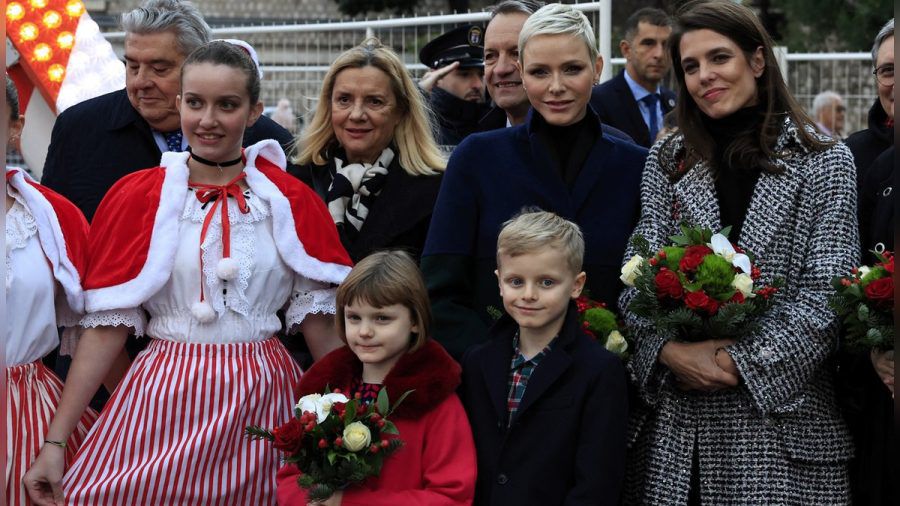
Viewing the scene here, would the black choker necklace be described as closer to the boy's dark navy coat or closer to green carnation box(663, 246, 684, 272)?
the boy's dark navy coat

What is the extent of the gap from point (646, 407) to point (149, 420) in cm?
151

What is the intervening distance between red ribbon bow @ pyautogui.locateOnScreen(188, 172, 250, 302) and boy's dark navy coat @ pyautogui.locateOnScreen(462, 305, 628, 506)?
964 mm

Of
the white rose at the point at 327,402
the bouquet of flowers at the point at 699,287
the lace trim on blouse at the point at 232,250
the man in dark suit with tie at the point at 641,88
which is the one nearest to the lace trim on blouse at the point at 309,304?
the lace trim on blouse at the point at 232,250

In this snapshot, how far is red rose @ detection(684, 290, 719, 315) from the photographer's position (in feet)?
10.1

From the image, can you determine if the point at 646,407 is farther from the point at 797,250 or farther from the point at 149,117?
the point at 149,117

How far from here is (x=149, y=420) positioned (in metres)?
3.51

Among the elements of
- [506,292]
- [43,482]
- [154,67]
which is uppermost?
[154,67]

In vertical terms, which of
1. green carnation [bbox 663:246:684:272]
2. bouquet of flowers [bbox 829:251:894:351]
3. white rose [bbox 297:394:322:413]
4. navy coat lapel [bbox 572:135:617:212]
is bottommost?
white rose [bbox 297:394:322:413]

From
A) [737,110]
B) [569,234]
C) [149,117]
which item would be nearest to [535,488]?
[569,234]

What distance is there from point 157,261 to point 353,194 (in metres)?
0.97

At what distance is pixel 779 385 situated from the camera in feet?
10.6

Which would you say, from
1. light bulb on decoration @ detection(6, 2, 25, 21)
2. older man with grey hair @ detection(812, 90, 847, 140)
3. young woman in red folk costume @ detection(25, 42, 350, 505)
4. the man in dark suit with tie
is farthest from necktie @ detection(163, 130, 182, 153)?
older man with grey hair @ detection(812, 90, 847, 140)

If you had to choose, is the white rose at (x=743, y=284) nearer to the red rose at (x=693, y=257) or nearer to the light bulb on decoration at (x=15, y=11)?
the red rose at (x=693, y=257)

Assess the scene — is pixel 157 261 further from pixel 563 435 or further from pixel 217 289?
pixel 563 435
